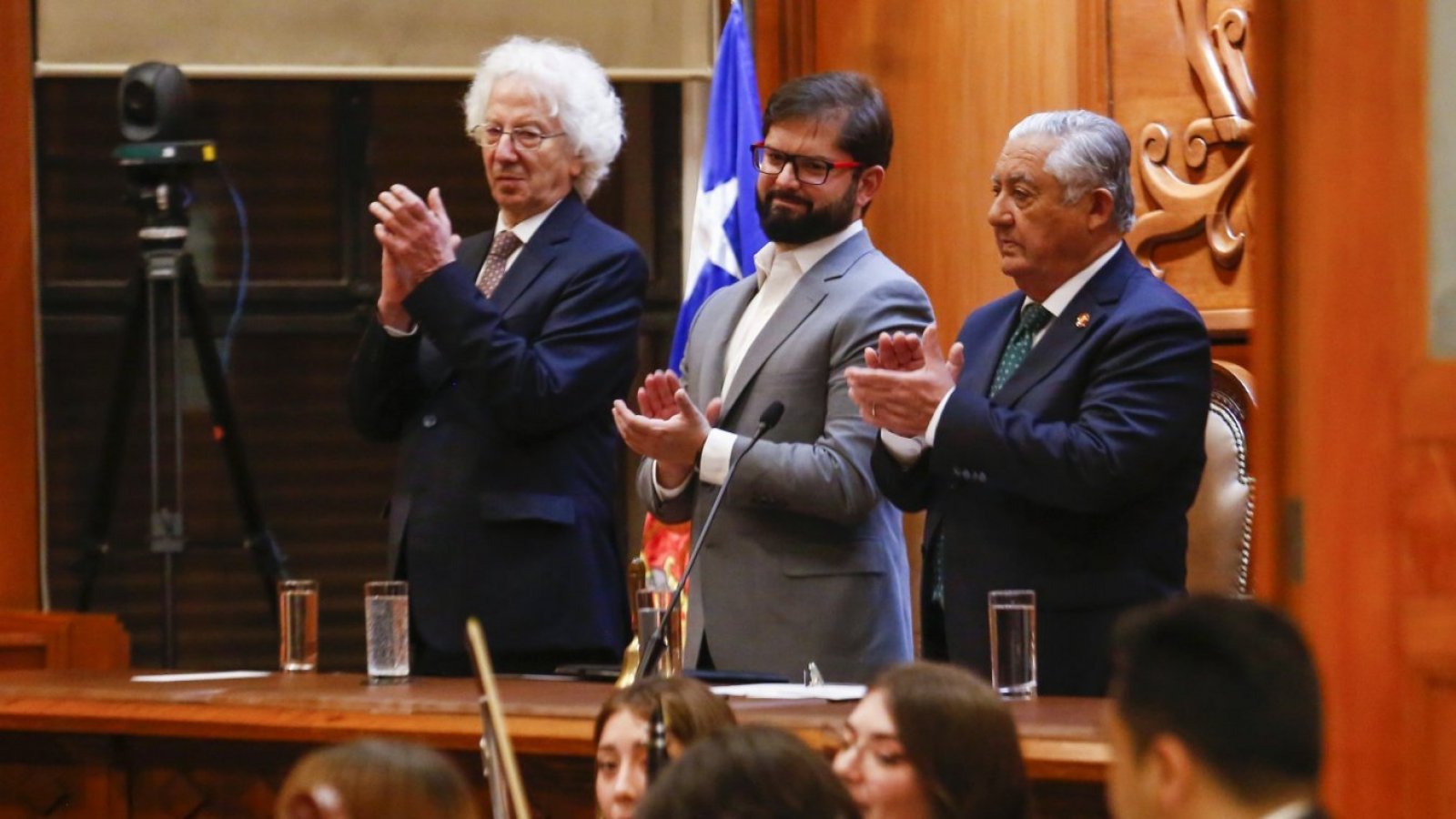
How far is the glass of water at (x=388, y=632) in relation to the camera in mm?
3316

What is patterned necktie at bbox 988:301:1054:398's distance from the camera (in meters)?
3.22

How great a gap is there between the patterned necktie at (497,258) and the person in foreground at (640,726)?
134 centimetres

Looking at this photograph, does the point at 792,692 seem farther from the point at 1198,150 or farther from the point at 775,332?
the point at 1198,150

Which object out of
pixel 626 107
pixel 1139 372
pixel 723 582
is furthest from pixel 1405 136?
pixel 626 107

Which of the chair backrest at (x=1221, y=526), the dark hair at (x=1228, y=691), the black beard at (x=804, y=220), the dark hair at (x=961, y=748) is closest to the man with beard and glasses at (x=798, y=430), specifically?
the black beard at (x=804, y=220)

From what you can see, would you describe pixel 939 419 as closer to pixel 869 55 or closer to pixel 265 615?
pixel 869 55

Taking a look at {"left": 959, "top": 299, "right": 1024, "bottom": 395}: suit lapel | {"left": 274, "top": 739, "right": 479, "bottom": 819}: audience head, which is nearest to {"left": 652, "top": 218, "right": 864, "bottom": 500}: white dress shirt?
{"left": 959, "top": 299, "right": 1024, "bottom": 395}: suit lapel

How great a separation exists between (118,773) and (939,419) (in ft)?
4.14

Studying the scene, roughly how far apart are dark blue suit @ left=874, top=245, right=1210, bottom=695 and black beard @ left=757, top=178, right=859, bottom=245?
44cm

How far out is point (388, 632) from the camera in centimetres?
336

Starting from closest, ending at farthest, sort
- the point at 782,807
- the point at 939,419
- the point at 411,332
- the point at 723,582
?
the point at 782,807, the point at 939,419, the point at 723,582, the point at 411,332

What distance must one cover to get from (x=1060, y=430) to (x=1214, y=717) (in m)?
1.53

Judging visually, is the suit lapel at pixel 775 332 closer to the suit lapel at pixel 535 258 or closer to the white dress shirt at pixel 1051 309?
the white dress shirt at pixel 1051 309

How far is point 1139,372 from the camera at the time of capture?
3045mm
